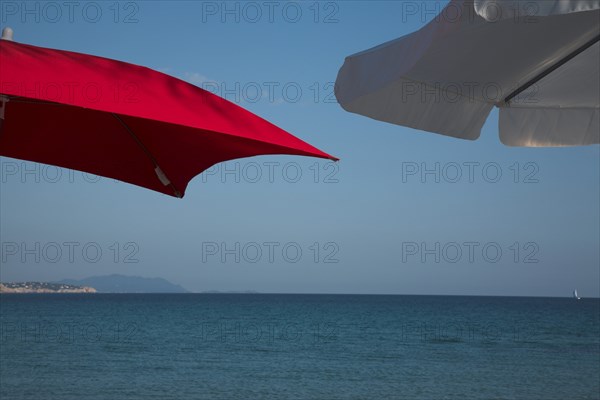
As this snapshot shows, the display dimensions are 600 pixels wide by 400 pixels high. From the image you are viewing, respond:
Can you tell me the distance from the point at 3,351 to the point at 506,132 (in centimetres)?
2260

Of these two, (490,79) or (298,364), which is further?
(298,364)

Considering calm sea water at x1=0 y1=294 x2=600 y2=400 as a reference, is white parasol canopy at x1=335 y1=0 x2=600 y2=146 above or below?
above

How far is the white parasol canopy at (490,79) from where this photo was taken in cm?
254

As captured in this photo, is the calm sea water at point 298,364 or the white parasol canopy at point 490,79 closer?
the white parasol canopy at point 490,79

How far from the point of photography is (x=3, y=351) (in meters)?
22.4

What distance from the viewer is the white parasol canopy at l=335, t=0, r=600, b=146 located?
254cm

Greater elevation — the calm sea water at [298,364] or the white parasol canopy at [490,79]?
the white parasol canopy at [490,79]

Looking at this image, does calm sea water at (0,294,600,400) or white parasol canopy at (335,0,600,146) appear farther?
calm sea water at (0,294,600,400)

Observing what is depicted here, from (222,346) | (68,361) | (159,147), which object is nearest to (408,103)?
(159,147)

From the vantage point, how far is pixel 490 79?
119 inches

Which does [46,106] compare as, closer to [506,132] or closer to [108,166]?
[108,166]

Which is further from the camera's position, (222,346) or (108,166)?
(222,346)

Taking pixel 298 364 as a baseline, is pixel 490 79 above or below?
above

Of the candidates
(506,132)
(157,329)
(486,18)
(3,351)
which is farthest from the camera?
(157,329)
